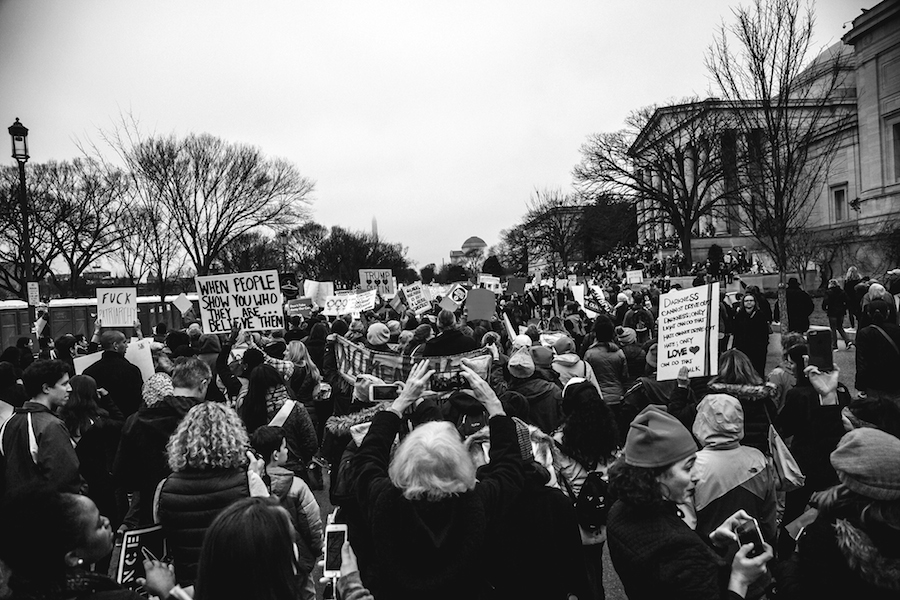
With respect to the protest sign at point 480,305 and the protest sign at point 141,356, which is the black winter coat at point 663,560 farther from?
the protest sign at point 480,305

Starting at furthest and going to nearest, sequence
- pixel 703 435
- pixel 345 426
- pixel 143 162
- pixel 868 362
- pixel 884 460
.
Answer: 1. pixel 143 162
2. pixel 868 362
3. pixel 345 426
4. pixel 703 435
5. pixel 884 460

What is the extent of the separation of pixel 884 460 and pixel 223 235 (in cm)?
3496

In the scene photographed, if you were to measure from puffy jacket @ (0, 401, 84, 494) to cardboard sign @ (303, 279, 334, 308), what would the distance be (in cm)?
1668

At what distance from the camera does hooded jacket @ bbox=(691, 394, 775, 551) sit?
3588mm

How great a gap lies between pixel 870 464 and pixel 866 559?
1.04 ft

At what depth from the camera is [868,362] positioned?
18.5 feet

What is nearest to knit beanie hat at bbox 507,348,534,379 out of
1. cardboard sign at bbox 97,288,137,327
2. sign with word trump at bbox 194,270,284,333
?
sign with word trump at bbox 194,270,284,333

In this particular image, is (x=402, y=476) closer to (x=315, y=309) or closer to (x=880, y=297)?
(x=880, y=297)

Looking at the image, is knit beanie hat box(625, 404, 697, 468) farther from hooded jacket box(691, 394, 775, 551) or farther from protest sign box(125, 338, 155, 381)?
protest sign box(125, 338, 155, 381)

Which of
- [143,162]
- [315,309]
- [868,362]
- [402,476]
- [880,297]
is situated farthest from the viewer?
[143,162]

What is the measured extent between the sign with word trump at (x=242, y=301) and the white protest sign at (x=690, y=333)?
219 inches

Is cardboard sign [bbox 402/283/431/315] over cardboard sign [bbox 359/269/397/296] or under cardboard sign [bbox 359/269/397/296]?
under

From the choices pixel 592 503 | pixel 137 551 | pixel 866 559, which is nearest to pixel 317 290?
pixel 592 503

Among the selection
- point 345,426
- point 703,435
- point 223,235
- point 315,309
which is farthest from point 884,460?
point 223,235
